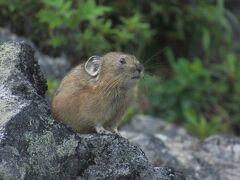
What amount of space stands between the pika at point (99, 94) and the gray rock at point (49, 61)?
11.2 feet

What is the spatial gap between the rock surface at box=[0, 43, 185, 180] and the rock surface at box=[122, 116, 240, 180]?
1.86 meters

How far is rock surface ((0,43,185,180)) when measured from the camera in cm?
400

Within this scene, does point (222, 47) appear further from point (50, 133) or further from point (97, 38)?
point (50, 133)

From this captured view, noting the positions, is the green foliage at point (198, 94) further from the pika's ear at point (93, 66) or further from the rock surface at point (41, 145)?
the rock surface at point (41, 145)

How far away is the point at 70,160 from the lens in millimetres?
4227

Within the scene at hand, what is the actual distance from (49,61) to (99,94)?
406 cm

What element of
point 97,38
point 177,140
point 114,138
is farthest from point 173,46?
point 114,138

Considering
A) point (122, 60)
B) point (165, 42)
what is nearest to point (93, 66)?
point (122, 60)

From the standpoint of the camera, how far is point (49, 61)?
9.52 m

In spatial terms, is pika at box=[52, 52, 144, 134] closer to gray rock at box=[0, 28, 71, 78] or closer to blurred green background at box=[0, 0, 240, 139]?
blurred green background at box=[0, 0, 240, 139]

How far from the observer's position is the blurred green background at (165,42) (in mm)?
→ 9438

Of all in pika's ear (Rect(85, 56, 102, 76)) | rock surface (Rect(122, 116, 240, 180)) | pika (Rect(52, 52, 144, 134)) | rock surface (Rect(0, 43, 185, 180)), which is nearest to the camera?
rock surface (Rect(0, 43, 185, 180))

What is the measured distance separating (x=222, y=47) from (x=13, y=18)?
3580mm

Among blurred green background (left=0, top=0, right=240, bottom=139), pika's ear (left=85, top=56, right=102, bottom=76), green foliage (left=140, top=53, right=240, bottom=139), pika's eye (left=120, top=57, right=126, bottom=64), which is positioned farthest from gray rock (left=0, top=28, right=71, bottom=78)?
pika's eye (left=120, top=57, right=126, bottom=64)
